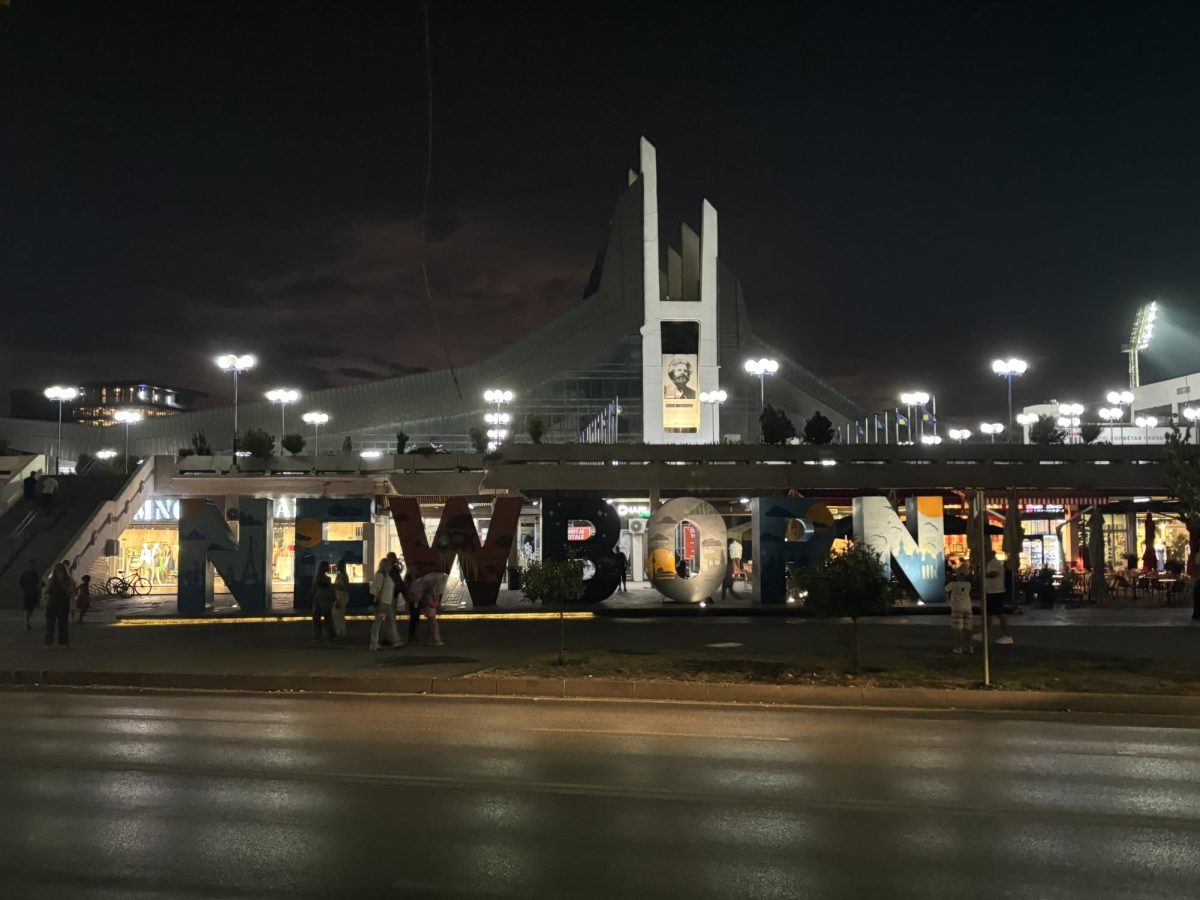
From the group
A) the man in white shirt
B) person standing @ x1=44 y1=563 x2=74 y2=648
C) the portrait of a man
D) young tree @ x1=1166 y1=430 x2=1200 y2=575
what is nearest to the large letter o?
the man in white shirt

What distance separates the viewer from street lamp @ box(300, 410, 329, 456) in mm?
63156

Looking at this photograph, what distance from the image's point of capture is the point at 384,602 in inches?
735

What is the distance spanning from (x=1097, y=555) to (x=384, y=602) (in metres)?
22.5

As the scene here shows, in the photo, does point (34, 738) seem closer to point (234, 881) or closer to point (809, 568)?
point (234, 881)

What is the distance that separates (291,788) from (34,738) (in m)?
4.24

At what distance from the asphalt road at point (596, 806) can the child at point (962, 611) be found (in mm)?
5006

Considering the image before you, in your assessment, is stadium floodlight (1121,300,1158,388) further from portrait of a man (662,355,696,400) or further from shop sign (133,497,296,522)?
shop sign (133,497,296,522)

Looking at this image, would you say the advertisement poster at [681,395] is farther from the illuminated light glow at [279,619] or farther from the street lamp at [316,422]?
the illuminated light glow at [279,619]

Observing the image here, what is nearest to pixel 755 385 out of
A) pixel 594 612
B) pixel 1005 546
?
pixel 1005 546

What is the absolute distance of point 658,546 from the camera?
2825 cm

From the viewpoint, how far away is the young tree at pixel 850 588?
50.1ft

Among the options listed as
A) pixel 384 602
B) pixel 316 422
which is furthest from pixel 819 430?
pixel 316 422

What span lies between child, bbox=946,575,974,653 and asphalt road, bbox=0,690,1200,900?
5006 millimetres

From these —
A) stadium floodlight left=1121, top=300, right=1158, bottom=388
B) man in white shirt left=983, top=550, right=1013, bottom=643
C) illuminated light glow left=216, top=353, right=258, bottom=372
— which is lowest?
man in white shirt left=983, top=550, right=1013, bottom=643
